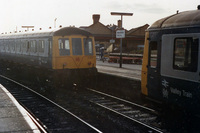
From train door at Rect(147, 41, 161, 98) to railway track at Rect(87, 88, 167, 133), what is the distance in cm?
79

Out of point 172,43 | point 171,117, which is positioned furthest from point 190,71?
point 171,117

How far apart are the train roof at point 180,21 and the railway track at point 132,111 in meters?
3.00

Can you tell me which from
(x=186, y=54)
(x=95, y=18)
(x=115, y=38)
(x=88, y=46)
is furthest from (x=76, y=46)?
(x=95, y=18)

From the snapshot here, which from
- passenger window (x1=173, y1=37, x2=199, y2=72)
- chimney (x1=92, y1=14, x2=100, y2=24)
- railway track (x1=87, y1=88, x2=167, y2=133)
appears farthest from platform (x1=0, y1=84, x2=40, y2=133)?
chimney (x1=92, y1=14, x2=100, y2=24)

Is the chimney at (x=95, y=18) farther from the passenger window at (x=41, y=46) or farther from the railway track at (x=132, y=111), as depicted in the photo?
the railway track at (x=132, y=111)

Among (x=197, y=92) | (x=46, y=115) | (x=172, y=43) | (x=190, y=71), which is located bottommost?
(x=46, y=115)

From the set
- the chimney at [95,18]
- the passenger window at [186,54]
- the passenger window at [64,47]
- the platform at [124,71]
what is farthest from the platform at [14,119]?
the chimney at [95,18]

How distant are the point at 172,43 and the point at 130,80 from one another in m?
6.12

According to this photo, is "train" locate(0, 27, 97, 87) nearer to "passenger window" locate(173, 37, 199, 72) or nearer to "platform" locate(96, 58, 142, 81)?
"platform" locate(96, 58, 142, 81)

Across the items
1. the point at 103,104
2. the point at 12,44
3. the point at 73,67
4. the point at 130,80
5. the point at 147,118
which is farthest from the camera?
the point at 12,44

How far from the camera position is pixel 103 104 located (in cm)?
1180

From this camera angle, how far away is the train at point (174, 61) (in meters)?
7.49

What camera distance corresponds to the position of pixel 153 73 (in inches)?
367

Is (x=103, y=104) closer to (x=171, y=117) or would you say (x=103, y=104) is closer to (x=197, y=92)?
(x=171, y=117)
